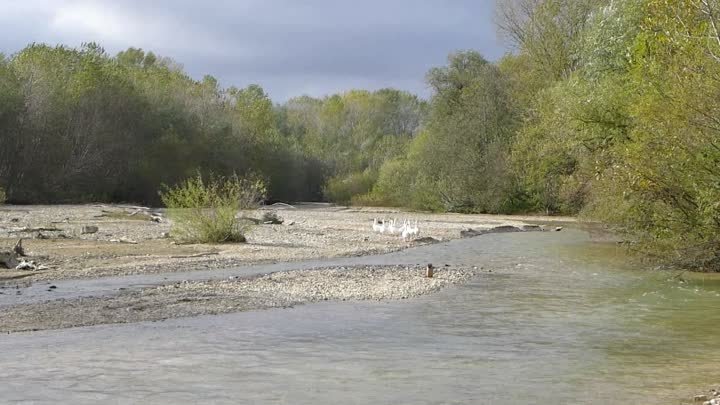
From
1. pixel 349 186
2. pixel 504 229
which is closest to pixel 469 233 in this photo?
pixel 504 229

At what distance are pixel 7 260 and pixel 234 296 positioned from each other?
22.0 feet

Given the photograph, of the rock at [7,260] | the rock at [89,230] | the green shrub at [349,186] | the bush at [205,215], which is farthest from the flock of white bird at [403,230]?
the green shrub at [349,186]

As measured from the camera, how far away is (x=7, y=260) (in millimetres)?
19812

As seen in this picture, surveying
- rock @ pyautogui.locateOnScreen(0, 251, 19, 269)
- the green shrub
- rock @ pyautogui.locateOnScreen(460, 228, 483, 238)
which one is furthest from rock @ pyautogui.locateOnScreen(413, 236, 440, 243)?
the green shrub

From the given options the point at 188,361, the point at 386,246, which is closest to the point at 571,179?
the point at 386,246

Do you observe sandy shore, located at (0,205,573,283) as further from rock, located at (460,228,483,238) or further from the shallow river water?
the shallow river water

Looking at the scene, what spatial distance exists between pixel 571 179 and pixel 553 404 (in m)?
26.6

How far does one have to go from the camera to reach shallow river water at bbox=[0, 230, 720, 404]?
952cm

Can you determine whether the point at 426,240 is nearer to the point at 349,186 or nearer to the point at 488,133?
the point at 488,133

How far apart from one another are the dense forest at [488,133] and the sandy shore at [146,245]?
346 inches

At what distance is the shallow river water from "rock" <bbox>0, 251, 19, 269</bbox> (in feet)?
25.5

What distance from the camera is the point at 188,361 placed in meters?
11.0

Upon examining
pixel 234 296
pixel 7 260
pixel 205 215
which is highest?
pixel 205 215

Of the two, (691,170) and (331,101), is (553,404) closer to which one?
(691,170)
